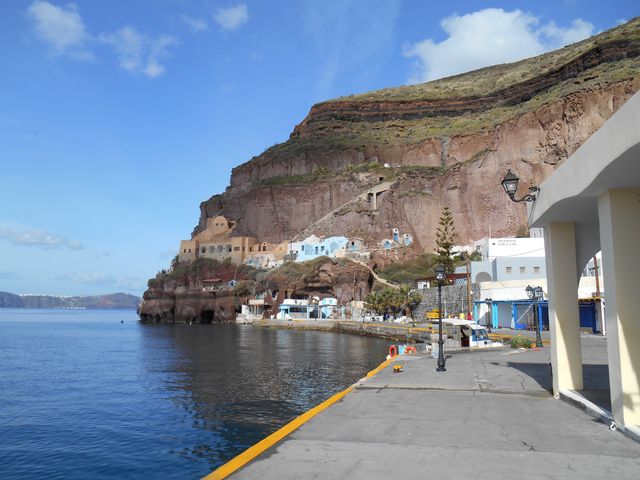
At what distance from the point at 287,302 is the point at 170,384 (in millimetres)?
65653

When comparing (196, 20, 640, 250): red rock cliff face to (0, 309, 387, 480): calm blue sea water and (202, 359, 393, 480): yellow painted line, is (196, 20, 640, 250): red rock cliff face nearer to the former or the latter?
(0, 309, 387, 480): calm blue sea water

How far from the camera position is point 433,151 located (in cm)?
11681

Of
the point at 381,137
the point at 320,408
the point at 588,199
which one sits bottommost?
the point at 320,408

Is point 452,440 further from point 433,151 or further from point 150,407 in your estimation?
point 433,151

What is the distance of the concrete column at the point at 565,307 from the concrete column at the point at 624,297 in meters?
3.04

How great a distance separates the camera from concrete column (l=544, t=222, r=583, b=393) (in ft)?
37.0

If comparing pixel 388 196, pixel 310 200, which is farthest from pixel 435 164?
pixel 310 200

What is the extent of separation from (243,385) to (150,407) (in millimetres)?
5750

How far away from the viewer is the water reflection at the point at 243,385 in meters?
15.1

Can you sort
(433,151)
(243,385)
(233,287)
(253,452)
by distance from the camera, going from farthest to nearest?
(433,151), (233,287), (243,385), (253,452)

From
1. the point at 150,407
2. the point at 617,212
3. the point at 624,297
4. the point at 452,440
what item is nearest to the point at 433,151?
the point at 150,407

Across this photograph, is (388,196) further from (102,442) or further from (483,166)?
(102,442)

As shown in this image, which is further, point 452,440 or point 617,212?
point 617,212

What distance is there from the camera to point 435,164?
11519 centimetres
